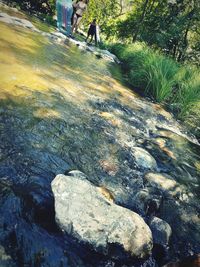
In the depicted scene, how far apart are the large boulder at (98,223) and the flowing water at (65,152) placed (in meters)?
0.08

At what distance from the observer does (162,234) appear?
2.46 meters

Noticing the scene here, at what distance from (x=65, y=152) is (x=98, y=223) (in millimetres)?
1230

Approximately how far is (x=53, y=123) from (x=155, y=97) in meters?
4.43

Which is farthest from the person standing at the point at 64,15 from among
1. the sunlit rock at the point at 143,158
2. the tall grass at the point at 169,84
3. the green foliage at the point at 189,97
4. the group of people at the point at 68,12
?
the sunlit rock at the point at 143,158

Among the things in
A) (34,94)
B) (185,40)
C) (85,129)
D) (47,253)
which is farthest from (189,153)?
(185,40)

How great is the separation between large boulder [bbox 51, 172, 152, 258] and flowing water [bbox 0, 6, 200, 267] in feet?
0.28

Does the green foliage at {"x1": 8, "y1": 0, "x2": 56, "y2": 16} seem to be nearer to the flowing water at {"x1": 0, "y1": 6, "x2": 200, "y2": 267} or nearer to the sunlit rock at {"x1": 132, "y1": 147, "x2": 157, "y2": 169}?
the flowing water at {"x1": 0, "y1": 6, "x2": 200, "y2": 267}

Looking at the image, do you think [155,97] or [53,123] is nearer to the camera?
[53,123]

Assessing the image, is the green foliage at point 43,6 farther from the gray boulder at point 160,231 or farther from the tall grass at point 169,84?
the gray boulder at point 160,231

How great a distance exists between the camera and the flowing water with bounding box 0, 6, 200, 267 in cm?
208

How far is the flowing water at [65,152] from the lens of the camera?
2.08 metres

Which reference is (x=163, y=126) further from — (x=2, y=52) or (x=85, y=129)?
(x=2, y=52)

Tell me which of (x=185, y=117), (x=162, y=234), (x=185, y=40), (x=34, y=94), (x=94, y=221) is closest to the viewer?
(x=94, y=221)

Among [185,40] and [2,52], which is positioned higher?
[185,40]
